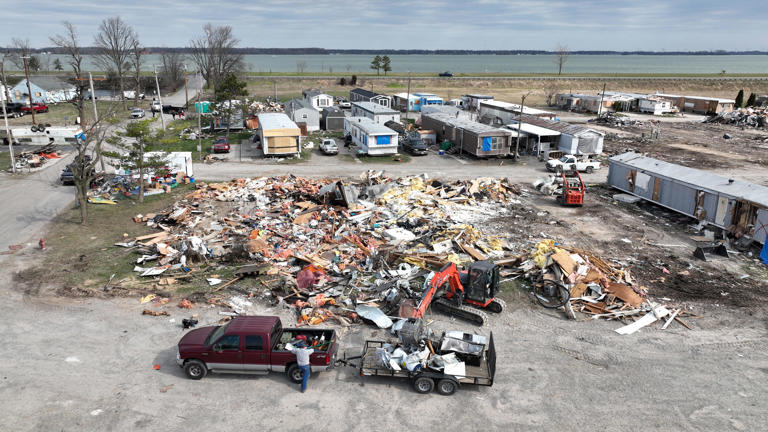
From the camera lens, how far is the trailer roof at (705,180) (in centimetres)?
2366

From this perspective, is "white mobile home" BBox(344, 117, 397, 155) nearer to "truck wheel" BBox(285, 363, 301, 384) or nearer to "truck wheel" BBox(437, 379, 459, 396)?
"truck wheel" BBox(285, 363, 301, 384)

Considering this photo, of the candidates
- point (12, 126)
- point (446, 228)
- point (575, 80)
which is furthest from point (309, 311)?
point (575, 80)

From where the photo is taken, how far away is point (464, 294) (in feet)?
56.6

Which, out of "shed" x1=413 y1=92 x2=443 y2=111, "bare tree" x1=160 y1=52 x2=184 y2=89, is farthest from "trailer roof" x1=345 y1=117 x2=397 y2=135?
"bare tree" x1=160 y1=52 x2=184 y2=89

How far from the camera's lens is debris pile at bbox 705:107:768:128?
Result: 6149 cm

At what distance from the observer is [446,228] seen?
78.8 ft

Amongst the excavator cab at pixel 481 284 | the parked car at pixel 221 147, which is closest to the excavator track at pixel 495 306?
the excavator cab at pixel 481 284

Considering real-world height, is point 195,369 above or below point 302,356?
below

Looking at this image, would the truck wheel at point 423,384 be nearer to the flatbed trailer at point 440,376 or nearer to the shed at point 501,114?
the flatbed trailer at point 440,376

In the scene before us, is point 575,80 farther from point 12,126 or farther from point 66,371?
point 66,371

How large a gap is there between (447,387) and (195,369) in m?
6.80

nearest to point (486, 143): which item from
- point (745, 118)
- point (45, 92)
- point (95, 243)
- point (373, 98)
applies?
point (373, 98)

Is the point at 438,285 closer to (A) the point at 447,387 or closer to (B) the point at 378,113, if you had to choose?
(A) the point at 447,387

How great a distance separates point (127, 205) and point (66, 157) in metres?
18.1
